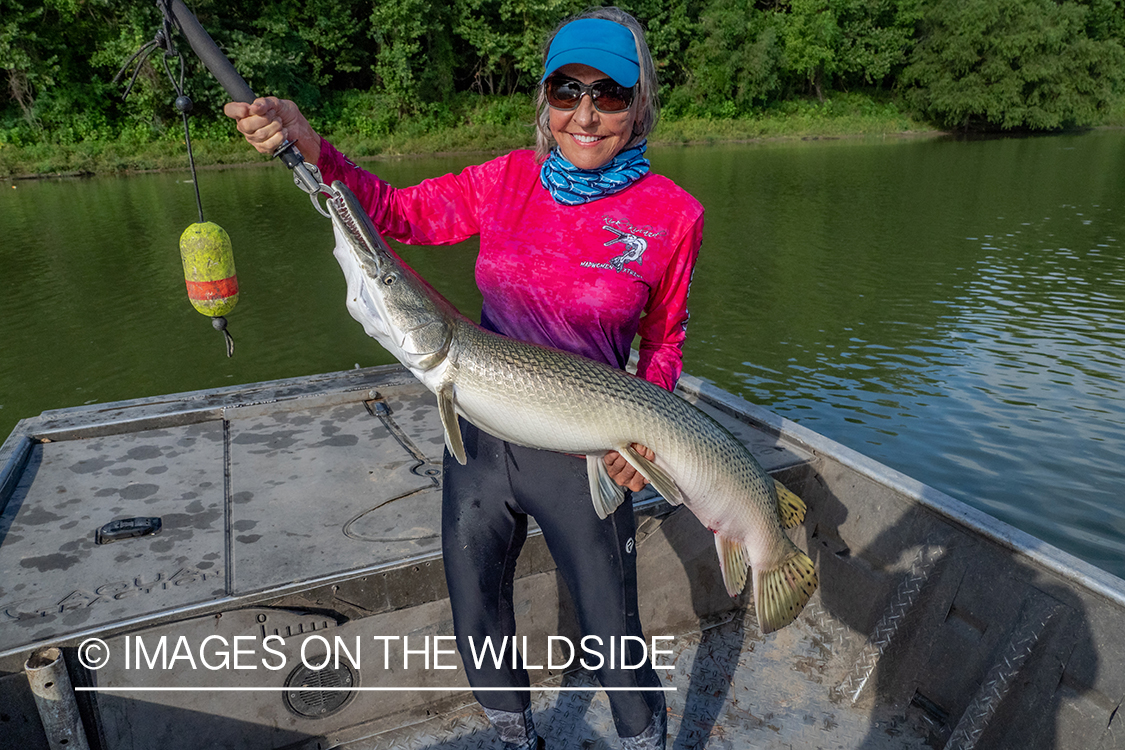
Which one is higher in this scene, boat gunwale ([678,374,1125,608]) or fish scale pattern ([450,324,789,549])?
fish scale pattern ([450,324,789,549])

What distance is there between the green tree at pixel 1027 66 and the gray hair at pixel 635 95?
143 ft

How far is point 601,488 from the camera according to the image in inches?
90.4

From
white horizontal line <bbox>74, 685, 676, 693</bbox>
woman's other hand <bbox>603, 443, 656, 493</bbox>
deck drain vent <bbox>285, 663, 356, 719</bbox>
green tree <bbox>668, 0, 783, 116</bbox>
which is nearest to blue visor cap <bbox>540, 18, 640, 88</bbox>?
woman's other hand <bbox>603, 443, 656, 493</bbox>

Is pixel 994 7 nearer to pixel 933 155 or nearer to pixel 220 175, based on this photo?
pixel 933 155

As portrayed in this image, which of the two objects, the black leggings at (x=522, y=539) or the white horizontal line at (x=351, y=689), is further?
the white horizontal line at (x=351, y=689)

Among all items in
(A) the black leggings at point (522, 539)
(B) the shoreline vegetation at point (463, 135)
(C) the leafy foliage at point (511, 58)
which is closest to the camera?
(A) the black leggings at point (522, 539)

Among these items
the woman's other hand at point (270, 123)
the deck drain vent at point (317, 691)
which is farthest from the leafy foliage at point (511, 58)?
the deck drain vent at point (317, 691)

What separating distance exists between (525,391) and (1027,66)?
A: 4591 centimetres

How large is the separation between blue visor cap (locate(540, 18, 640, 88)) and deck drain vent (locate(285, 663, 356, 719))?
244cm

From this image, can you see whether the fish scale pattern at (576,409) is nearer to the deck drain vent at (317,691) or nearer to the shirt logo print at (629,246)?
the shirt logo print at (629,246)

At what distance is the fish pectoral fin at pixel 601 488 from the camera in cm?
228

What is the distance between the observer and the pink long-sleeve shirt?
2.32 m

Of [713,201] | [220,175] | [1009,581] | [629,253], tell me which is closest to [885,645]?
[1009,581]

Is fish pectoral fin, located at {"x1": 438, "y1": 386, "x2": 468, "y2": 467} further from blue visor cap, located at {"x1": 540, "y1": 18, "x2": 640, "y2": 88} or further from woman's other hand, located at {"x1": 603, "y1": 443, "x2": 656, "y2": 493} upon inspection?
blue visor cap, located at {"x1": 540, "y1": 18, "x2": 640, "y2": 88}
